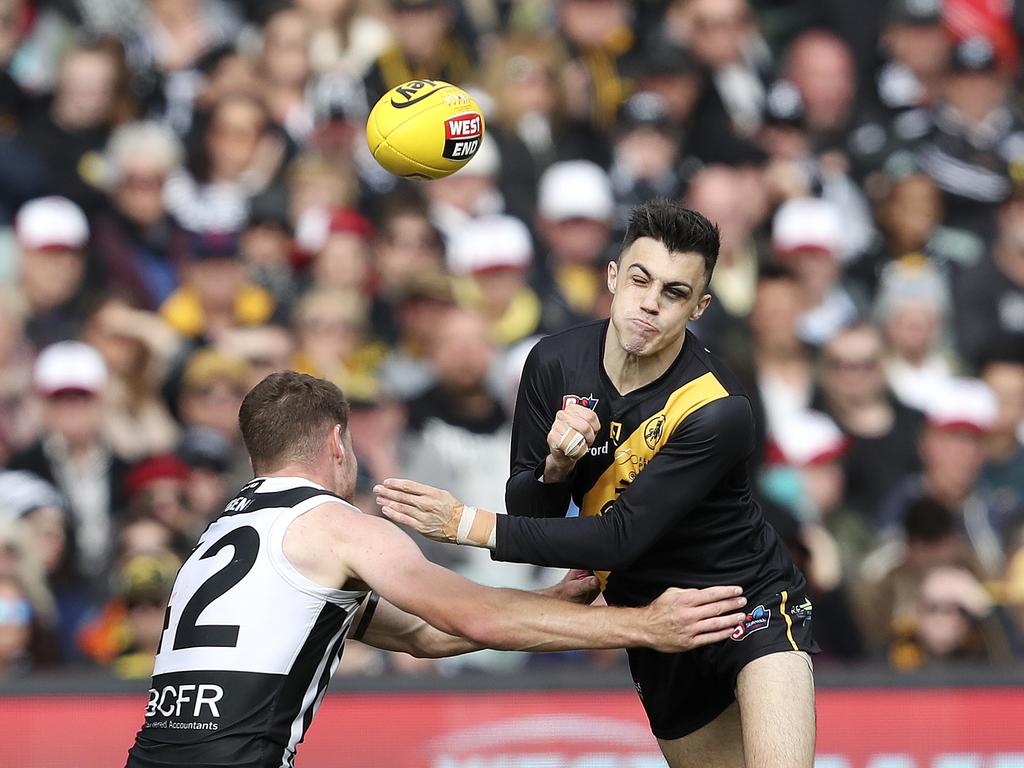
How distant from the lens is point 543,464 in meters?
6.08

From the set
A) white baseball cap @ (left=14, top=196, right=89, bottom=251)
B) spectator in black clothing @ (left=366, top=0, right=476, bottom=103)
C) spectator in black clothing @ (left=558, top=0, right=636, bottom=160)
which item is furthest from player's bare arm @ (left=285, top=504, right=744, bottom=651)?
spectator in black clothing @ (left=366, top=0, right=476, bottom=103)

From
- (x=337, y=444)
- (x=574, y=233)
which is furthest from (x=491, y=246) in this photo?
(x=337, y=444)

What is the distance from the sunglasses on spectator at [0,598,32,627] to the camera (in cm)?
881

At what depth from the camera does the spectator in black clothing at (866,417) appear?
981 cm

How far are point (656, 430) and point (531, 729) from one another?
123 inches

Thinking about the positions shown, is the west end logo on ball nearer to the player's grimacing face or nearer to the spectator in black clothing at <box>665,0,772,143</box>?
the player's grimacing face

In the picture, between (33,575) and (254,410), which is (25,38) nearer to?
(33,575)

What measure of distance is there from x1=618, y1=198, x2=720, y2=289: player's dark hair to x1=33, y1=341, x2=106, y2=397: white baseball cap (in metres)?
5.12

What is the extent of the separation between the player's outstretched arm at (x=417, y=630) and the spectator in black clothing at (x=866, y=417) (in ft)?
12.5

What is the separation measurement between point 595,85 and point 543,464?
6.41 metres

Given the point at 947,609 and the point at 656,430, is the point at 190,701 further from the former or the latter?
the point at 947,609

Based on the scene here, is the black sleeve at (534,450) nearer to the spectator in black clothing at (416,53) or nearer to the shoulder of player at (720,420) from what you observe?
the shoulder of player at (720,420)

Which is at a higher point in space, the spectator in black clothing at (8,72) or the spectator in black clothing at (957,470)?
the spectator in black clothing at (8,72)

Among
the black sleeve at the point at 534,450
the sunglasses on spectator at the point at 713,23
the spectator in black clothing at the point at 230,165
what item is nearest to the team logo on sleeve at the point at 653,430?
the black sleeve at the point at 534,450
